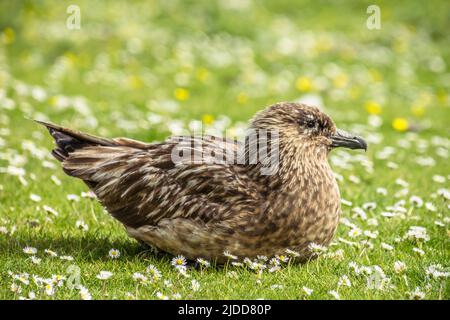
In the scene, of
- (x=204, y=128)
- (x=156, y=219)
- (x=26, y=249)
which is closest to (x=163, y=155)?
(x=156, y=219)

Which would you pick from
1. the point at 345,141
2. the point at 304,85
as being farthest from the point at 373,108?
the point at 345,141

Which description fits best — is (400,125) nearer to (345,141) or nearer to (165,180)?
(345,141)

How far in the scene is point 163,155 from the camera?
5230 millimetres

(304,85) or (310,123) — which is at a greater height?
(304,85)

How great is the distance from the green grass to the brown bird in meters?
0.22

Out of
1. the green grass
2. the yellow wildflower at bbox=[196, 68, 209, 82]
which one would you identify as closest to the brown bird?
the green grass

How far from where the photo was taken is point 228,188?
194 inches

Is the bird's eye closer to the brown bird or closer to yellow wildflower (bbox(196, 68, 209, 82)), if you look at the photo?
the brown bird

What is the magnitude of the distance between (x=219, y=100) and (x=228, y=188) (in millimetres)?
5315

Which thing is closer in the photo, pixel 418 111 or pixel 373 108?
pixel 373 108

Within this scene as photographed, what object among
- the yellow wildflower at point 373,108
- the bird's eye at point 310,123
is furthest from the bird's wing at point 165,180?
the yellow wildflower at point 373,108

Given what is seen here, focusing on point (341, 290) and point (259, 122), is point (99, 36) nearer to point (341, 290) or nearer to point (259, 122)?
point (259, 122)

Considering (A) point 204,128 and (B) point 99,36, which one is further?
(B) point 99,36

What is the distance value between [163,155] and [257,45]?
8149mm
